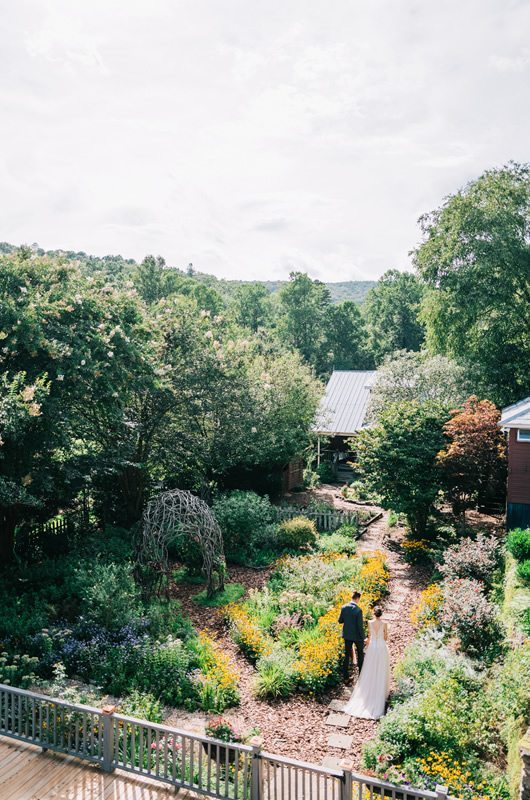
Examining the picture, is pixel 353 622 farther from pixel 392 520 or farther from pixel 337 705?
pixel 392 520

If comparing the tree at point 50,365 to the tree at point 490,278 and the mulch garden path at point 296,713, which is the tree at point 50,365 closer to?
the mulch garden path at point 296,713

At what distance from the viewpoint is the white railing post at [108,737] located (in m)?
7.19

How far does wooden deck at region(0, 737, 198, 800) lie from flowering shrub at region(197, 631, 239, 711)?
6.63 ft

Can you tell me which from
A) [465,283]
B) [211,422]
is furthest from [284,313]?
[211,422]

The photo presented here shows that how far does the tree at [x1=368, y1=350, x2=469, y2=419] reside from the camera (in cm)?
2505

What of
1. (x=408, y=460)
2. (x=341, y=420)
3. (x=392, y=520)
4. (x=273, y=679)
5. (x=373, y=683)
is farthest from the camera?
(x=341, y=420)

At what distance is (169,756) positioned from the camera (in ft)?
24.5

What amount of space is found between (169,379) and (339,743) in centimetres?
1192

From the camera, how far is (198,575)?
15.3 metres

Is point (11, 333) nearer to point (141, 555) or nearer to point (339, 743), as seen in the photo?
point (141, 555)

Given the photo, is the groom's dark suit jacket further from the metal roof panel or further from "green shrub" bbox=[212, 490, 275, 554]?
the metal roof panel

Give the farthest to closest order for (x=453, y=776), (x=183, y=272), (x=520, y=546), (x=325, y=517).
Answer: (x=183, y=272), (x=325, y=517), (x=520, y=546), (x=453, y=776)

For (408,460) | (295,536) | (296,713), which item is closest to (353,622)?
(296,713)

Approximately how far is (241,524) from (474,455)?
700 centimetres
